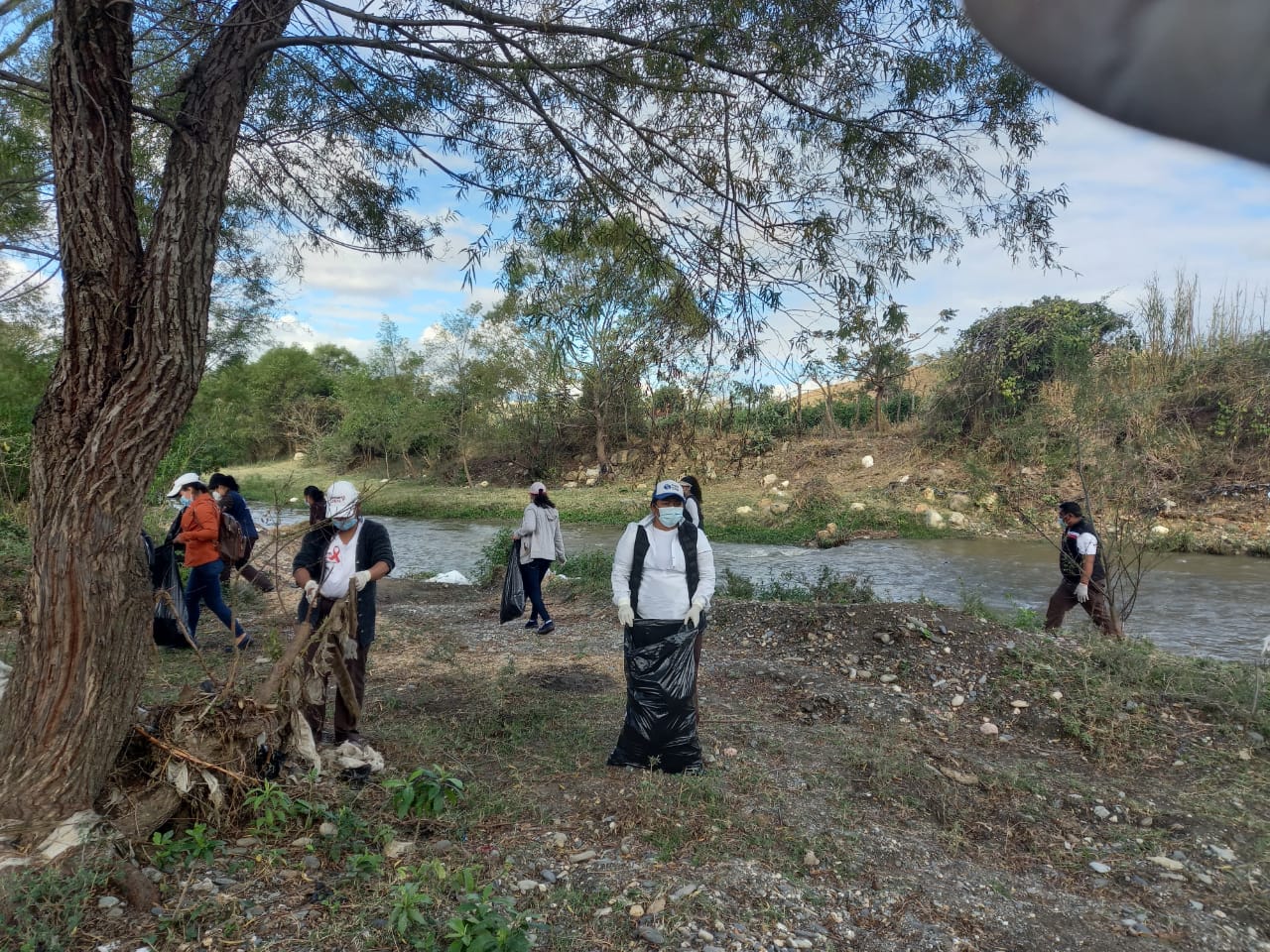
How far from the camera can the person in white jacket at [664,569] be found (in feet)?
13.8

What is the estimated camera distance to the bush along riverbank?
2.69 m

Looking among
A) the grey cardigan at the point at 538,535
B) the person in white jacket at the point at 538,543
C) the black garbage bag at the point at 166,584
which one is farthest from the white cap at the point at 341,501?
the grey cardigan at the point at 538,535

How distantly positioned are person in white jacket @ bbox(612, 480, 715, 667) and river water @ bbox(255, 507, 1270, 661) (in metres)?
5.74

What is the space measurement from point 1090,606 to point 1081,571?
47 cm

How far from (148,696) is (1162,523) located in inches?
679

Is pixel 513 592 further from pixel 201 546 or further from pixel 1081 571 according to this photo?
pixel 1081 571

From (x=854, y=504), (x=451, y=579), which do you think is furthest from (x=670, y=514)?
(x=854, y=504)

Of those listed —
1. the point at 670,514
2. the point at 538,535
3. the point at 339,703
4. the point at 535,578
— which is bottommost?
the point at 339,703

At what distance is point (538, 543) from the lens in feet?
23.9

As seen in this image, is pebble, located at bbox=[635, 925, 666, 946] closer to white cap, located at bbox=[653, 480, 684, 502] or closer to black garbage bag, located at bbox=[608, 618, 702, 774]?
black garbage bag, located at bbox=[608, 618, 702, 774]

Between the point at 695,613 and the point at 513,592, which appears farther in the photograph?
the point at 513,592

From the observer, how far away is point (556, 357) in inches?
168

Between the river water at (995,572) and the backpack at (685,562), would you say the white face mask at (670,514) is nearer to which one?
the backpack at (685,562)

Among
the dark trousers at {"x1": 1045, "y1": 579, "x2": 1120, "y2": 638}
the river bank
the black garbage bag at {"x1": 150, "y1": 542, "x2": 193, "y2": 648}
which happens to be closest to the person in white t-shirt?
the black garbage bag at {"x1": 150, "y1": 542, "x2": 193, "y2": 648}
